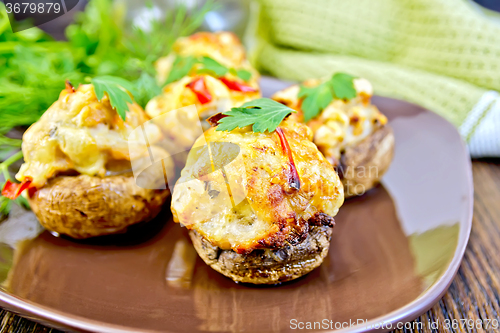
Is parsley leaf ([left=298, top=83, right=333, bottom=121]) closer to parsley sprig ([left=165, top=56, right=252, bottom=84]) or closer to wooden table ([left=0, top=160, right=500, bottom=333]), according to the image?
parsley sprig ([left=165, top=56, right=252, bottom=84])

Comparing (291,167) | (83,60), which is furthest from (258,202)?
(83,60)

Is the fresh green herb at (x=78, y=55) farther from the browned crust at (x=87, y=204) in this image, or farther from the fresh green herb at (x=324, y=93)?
the fresh green herb at (x=324, y=93)

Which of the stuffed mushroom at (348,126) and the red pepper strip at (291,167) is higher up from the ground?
the red pepper strip at (291,167)

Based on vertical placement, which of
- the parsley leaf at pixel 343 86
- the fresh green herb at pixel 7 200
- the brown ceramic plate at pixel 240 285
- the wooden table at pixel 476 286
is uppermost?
the parsley leaf at pixel 343 86

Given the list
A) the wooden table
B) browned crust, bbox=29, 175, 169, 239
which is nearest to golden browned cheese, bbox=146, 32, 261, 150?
browned crust, bbox=29, 175, 169, 239

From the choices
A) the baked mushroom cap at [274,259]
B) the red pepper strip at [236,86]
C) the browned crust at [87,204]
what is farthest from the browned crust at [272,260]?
the red pepper strip at [236,86]

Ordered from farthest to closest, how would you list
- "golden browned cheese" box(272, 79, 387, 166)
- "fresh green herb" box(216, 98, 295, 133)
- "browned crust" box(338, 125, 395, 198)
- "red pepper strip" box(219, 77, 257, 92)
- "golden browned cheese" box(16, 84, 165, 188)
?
"red pepper strip" box(219, 77, 257, 92), "browned crust" box(338, 125, 395, 198), "golden browned cheese" box(272, 79, 387, 166), "golden browned cheese" box(16, 84, 165, 188), "fresh green herb" box(216, 98, 295, 133)
